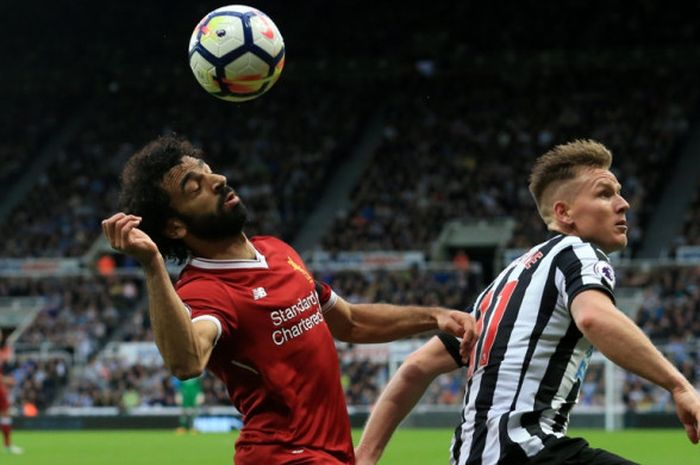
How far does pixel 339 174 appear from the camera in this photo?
38.4 m

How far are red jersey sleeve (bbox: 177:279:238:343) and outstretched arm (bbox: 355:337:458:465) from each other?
0.76 meters

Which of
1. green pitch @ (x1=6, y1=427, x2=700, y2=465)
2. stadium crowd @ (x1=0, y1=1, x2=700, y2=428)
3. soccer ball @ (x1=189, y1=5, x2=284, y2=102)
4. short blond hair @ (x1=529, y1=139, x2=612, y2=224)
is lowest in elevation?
green pitch @ (x1=6, y1=427, x2=700, y2=465)

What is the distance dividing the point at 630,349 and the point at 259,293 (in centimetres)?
141

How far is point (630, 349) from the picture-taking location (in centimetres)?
398

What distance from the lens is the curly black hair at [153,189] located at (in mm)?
4715

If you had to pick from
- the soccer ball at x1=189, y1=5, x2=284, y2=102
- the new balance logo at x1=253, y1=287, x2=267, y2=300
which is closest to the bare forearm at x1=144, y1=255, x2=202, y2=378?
the new balance logo at x1=253, y1=287, x2=267, y2=300

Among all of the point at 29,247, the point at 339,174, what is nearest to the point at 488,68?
the point at 339,174

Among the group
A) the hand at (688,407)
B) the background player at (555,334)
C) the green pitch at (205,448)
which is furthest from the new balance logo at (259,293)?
the green pitch at (205,448)

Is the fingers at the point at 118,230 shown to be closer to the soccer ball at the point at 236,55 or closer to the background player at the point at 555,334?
the background player at the point at 555,334

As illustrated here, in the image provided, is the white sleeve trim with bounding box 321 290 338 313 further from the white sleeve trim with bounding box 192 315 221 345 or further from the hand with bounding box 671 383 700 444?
the hand with bounding box 671 383 700 444

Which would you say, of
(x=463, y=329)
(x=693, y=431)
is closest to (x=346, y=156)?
(x=463, y=329)

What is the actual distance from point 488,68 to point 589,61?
10.4ft

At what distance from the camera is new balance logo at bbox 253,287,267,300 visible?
467cm

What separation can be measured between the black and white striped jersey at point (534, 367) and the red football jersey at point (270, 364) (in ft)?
1.77
